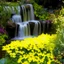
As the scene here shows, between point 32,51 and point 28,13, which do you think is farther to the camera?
point 28,13

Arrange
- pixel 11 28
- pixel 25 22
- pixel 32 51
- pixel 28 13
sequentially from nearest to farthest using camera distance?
pixel 32 51 < pixel 11 28 < pixel 25 22 < pixel 28 13

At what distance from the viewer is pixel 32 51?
5.03m

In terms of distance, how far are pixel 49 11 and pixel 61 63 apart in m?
9.66

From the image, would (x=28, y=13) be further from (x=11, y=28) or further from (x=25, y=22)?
(x=11, y=28)

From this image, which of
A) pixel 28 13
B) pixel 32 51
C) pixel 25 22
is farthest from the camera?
pixel 28 13

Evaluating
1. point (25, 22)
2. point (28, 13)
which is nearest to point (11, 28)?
point (25, 22)

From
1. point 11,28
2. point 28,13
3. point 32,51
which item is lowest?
point 11,28

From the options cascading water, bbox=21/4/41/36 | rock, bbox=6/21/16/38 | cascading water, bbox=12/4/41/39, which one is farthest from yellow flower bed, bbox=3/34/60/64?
cascading water, bbox=21/4/41/36

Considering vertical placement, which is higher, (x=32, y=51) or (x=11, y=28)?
(x=32, y=51)

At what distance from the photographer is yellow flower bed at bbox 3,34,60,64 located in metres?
4.88

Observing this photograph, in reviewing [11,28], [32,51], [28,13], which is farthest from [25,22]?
[32,51]

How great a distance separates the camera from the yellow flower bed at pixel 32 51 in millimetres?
4879

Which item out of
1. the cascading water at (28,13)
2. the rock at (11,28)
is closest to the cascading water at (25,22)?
the cascading water at (28,13)

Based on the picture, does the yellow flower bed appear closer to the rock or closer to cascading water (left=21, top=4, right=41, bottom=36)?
the rock
